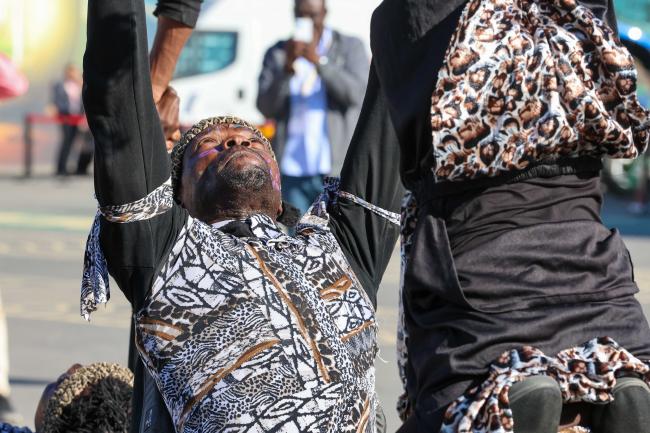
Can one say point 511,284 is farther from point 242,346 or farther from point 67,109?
point 67,109

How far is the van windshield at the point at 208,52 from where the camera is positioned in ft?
55.6

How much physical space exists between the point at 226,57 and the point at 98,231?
14250 millimetres

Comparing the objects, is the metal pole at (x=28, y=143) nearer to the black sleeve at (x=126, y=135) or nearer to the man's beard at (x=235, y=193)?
the man's beard at (x=235, y=193)

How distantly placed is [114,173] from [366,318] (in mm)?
714

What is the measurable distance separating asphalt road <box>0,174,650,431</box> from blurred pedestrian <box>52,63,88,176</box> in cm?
527

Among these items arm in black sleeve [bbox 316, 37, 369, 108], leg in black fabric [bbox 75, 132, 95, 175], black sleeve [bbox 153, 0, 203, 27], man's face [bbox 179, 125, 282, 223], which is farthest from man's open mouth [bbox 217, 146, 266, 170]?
leg in black fabric [bbox 75, 132, 95, 175]

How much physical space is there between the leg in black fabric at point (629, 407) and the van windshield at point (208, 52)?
15039 mm

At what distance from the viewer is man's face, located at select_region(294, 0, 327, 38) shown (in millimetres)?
6891

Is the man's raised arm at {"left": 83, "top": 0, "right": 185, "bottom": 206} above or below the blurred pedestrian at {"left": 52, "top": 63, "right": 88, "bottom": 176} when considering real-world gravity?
above

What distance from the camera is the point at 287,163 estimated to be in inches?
270

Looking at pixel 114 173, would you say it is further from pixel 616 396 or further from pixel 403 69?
pixel 616 396

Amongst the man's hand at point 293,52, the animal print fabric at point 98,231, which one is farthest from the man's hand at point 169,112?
the man's hand at point 293,52

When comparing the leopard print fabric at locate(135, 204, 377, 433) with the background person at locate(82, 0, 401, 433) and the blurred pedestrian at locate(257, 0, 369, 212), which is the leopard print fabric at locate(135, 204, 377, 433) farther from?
the blurred pedestrian at locate(257, 0, 369, 212)

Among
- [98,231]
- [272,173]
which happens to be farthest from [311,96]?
[98,231]
